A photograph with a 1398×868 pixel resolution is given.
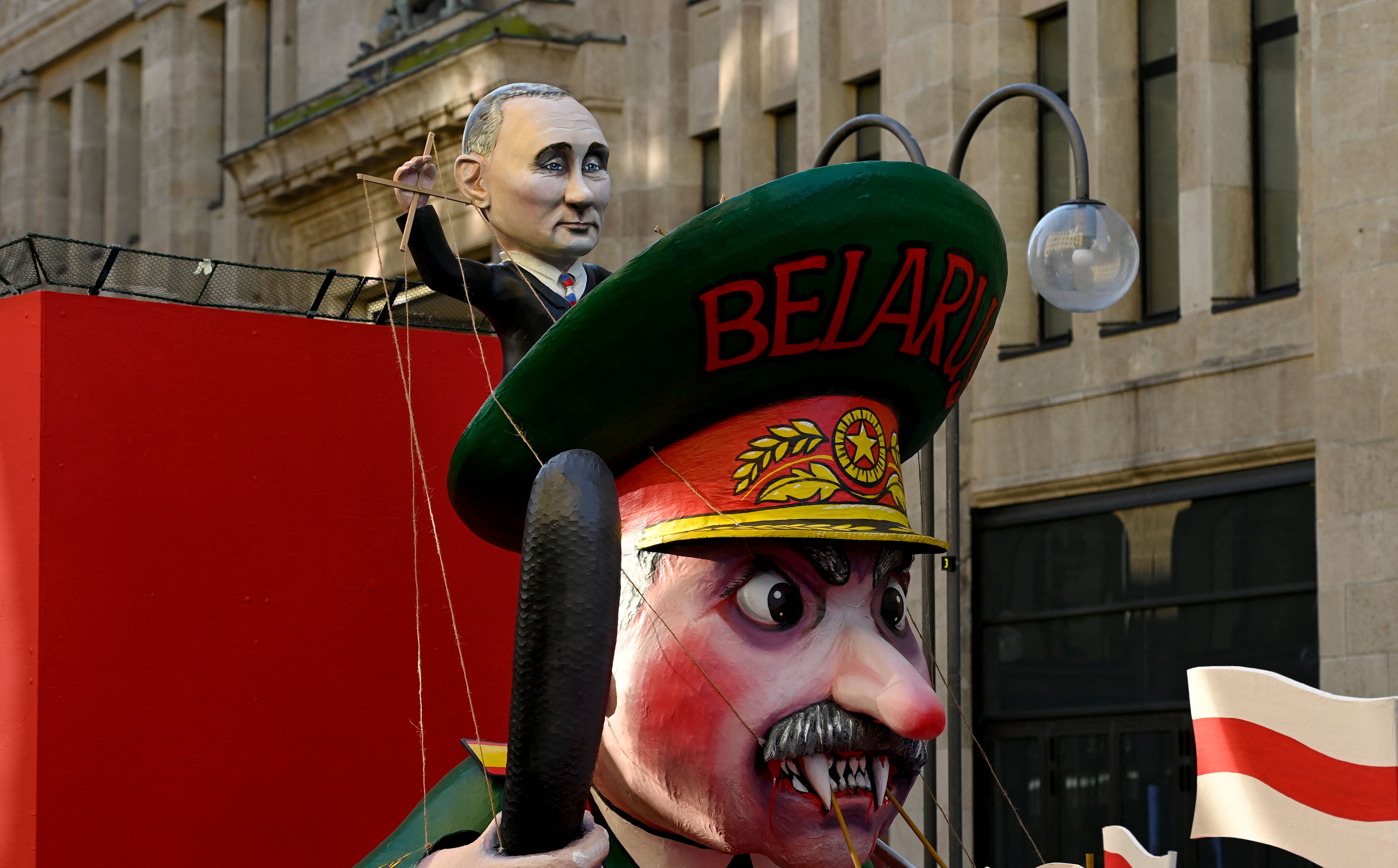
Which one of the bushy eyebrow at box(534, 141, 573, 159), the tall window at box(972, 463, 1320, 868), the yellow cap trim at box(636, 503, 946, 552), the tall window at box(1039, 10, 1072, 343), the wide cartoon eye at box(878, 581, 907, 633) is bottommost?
the tall window at box(972, 463, 1320, 868)

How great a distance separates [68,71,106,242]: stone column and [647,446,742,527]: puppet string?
26.2 metres

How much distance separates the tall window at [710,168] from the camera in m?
20.6

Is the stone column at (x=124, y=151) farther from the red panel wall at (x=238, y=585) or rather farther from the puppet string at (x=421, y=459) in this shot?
the puppet string at (x=421, y=459)

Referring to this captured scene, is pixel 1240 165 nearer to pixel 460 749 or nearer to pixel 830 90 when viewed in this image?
pixel 830 90

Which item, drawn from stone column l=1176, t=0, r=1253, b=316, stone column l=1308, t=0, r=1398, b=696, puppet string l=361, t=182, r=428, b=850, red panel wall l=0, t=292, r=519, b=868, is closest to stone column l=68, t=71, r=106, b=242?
stone column l=1176, t=0, r=1253, b=316

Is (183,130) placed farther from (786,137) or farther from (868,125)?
(868,125)

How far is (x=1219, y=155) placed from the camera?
593 inches

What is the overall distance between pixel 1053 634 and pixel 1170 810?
5.91ft

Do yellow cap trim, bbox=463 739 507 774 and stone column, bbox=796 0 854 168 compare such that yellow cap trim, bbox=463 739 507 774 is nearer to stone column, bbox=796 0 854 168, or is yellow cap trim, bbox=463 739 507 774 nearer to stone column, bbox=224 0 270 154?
stone column, bbox=796 0 854 168

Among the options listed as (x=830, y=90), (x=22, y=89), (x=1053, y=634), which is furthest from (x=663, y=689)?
(x=22, y=89)

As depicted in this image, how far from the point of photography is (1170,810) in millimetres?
15484

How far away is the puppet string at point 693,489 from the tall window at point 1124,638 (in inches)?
424

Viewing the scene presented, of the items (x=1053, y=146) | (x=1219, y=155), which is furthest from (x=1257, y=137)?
(x=1053, y=146)

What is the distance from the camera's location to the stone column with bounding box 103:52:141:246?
28.5 meters
